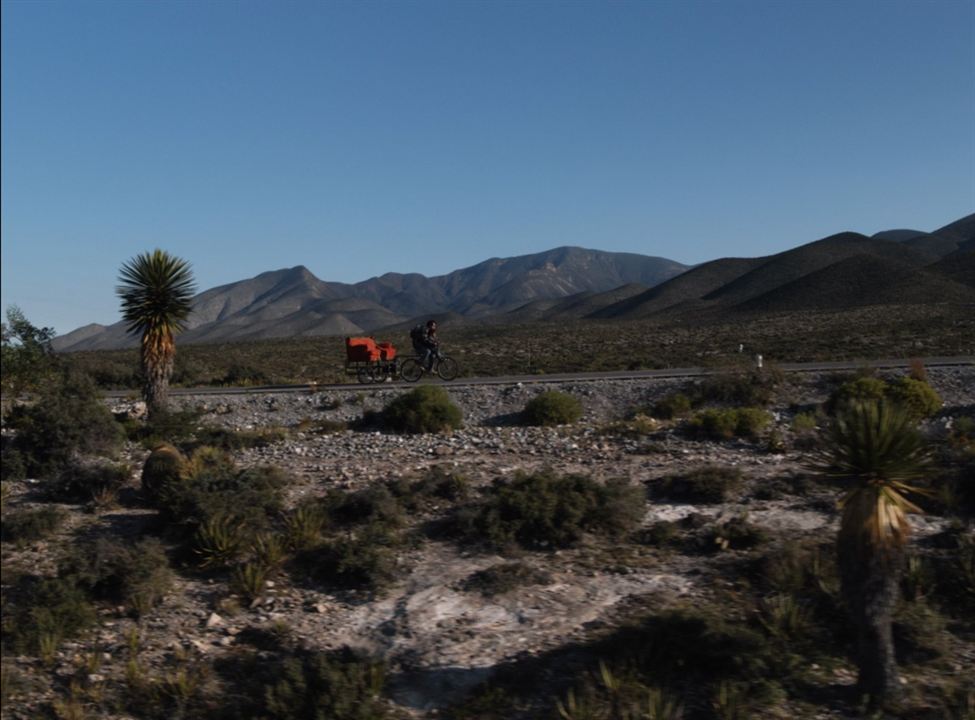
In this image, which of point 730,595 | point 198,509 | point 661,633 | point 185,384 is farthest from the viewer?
point 185,384

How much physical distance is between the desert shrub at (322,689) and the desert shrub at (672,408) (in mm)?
13294

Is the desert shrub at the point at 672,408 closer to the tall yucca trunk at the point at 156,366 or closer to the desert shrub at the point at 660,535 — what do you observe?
the desert shrub at the point at 660,535

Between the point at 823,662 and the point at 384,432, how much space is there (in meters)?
13.5

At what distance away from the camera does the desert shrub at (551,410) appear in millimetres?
21031

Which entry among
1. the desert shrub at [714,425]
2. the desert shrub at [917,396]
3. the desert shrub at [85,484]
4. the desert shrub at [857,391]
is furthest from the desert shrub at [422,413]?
the desert shrub at [917,396]

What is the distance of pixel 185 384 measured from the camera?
115 feet

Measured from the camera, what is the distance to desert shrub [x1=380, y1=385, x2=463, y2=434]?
20.6m

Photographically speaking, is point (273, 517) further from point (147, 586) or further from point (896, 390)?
point (896, 390)

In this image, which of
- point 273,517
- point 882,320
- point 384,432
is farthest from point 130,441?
point 882,320

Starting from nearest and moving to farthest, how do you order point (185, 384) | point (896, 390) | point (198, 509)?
point (198, 509) → point (896, 390) → point (185, 384)

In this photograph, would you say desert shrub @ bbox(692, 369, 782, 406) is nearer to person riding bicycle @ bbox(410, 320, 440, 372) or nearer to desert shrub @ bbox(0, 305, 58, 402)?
person riding bicycle @ bbox(410, 320, 440, 372)

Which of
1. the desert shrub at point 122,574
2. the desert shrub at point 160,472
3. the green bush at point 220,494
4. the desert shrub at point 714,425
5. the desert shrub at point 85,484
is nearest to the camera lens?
the desert shrub at point 122,574

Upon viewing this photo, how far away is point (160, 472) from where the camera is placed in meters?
14.9

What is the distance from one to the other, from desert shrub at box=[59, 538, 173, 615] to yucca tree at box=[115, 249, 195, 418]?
10.9 m
